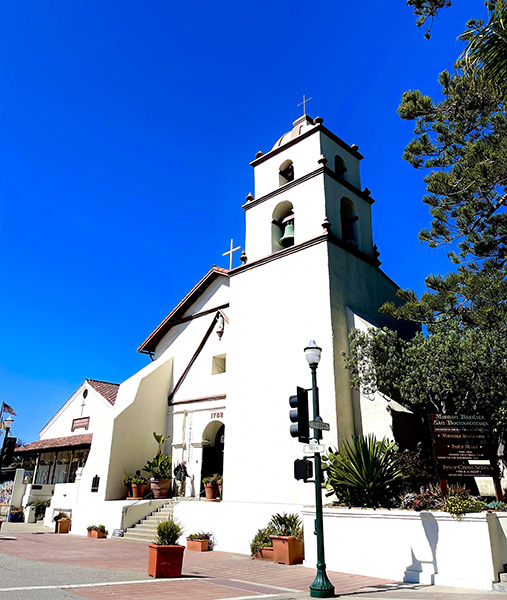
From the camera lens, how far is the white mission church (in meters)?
13.9

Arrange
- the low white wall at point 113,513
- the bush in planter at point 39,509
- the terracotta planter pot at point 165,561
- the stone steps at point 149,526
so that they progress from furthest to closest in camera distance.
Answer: the bush in planter at point 39,509 < the low white wall at point 113,513 < the stone steps at point 149,526 < the terracotta planter pot at point 165,561

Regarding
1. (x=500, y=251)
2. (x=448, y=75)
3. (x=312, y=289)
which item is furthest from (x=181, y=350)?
(x=448, y=75)

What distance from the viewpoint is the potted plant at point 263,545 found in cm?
1153

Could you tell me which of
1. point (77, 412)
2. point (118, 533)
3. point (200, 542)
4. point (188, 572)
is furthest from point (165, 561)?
point (77, 412)

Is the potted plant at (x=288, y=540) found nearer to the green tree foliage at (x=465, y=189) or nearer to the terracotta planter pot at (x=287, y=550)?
the terracotta planter pot at (x=287, y=550)

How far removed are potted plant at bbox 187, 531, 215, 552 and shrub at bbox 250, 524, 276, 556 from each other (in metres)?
1.97

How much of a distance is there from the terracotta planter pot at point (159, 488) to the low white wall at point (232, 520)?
108 inches

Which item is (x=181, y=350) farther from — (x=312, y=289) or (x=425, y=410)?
(x=425, y=410)

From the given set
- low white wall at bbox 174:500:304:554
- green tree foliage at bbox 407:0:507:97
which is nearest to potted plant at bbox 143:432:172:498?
low white wall at bbox 174:500:304:554

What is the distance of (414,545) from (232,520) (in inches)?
232

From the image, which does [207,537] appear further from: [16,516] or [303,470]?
[16,516]

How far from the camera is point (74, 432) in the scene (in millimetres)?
25859

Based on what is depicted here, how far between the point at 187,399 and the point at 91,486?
15.9 ft

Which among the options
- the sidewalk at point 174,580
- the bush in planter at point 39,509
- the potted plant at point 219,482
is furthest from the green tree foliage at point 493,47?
the bush in planter at point 39,509
